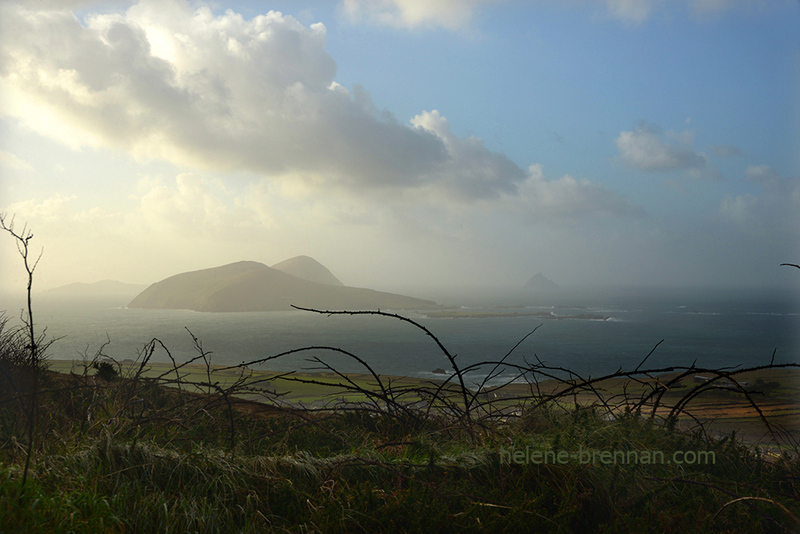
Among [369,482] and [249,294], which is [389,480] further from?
[249,294]

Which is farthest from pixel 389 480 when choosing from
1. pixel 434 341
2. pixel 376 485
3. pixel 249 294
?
pixel 249 294

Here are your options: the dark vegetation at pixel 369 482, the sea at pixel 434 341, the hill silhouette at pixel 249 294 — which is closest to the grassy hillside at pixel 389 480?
the dark vegetation at pixel 369 482

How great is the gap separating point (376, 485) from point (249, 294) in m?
65.5

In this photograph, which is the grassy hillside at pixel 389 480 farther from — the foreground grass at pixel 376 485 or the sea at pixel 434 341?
the sea at pixel 434 341

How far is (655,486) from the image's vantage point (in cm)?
270

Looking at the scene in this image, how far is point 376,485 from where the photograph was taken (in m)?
2.64

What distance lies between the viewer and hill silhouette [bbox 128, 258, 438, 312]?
59312 mm

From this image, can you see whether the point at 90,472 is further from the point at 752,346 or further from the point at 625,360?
A: the point at 752,346

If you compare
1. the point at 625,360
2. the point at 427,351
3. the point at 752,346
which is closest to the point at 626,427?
the point at 625,360

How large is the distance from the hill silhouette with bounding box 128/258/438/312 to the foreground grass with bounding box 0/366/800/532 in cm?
5184

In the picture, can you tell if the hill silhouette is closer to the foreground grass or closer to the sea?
the sea

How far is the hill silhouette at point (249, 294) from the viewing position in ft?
195

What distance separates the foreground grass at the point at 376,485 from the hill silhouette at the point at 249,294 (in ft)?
170

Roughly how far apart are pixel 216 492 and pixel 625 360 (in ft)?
108
